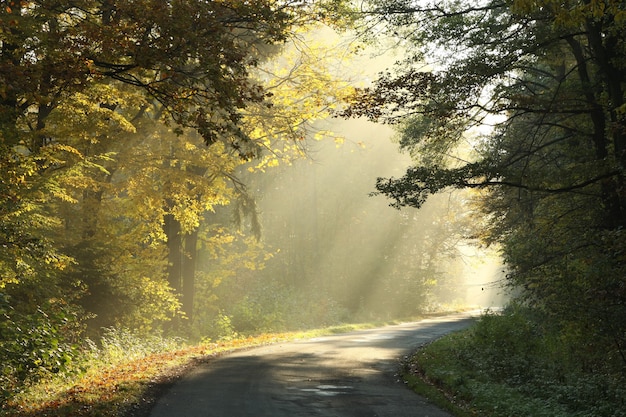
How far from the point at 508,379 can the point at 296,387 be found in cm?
449

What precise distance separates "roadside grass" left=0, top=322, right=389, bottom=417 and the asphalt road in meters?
0.63

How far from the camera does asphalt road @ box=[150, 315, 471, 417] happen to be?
10.8 metres

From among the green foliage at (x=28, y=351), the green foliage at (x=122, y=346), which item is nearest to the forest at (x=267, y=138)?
the green foliage at (x=28, y=351)

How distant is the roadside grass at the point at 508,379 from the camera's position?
10836 mm

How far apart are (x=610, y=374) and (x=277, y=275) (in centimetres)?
3576

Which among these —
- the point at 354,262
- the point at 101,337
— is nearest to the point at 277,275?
the point at 354,262

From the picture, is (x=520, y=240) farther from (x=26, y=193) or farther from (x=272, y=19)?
(x=26, y=193)

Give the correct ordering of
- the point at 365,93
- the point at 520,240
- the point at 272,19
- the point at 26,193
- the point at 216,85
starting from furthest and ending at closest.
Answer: the point at 520,240
the point at 365,93
the point at 26,193
the point at 272,19
the point at 216,85

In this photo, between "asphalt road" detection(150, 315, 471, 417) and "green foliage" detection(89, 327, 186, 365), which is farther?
"green foliage" detection(89, 327, 186, 365)

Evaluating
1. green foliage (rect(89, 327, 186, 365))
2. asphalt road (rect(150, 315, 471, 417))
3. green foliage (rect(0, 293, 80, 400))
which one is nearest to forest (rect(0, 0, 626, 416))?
green foliage (rect(0, 293, 80, 400))

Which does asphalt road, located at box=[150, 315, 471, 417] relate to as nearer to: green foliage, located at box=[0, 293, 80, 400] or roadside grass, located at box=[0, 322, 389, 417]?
roadside grass, located at box=[0, 322, 389, 417]

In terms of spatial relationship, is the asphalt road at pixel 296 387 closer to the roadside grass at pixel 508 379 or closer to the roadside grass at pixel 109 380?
the roadside grass at pixel 109 380

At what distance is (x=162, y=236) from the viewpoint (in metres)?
22.0

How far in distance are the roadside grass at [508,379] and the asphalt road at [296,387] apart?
755 millimetres
